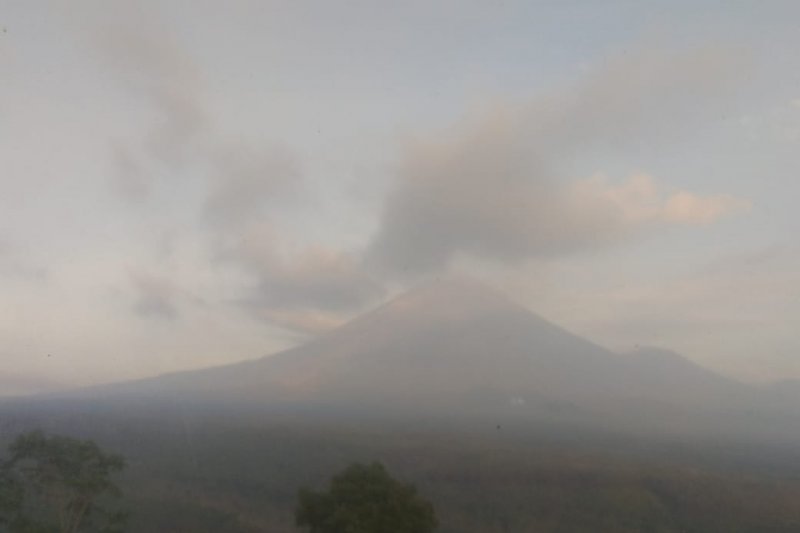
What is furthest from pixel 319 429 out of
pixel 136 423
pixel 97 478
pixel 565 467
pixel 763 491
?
pixel 97 478

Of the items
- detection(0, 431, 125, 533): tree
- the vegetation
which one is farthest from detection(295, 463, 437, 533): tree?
the vegetation

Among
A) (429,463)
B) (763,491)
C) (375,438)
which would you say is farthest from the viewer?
(375,438)

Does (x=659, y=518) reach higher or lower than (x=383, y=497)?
lower

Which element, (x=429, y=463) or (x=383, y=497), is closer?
(x=383, y=497)

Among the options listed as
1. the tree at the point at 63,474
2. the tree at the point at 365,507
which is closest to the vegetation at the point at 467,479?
the tree at the point at 365,507

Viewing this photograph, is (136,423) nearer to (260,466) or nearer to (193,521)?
(260,466)

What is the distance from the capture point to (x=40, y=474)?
34062 millimetres

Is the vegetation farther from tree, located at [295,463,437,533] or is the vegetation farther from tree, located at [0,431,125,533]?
tree, located at [0,431,125,533]

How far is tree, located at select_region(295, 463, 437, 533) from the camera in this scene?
102 ft

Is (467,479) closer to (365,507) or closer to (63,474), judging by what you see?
(365,507)

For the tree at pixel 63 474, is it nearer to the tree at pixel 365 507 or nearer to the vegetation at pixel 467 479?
the tree at pixel 365 507

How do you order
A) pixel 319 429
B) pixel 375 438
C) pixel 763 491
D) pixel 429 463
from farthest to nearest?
pixel 319 429, pixel 375 438, pixel 429 463, pixel 763 491

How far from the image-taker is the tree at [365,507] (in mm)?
31219

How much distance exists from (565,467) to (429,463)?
836 inches
